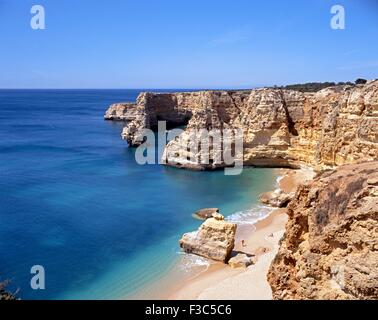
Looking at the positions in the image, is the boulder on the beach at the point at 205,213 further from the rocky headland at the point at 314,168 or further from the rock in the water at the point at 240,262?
the rock in the water at the point at 240,262

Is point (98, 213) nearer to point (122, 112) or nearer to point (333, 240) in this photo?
point (333, 240)

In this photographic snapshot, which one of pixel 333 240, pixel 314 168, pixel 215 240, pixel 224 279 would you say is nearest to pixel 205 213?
pixel 215 240

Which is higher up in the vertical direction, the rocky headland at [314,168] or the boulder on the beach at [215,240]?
the rocky headland at [314,168]

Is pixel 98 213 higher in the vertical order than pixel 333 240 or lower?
lower

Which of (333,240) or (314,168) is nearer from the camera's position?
(333,240)

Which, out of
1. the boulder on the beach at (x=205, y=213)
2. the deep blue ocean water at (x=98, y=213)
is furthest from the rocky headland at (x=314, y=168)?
the boulder on the beach at (x=205, y=213)

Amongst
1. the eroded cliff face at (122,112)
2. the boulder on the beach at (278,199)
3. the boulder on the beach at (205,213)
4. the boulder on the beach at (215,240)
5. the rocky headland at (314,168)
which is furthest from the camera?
the eroded cliff face at (122,112)
